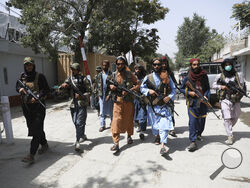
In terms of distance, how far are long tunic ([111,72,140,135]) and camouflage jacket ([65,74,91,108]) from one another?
603 mm

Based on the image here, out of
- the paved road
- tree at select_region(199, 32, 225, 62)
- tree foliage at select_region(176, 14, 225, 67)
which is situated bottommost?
the paved road

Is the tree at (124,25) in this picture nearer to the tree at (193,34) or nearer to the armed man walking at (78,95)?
the armed man walking at (78,95)

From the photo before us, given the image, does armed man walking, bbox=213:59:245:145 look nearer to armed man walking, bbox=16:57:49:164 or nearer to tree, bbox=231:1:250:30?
armed man walking, bbox=16:57:49:164

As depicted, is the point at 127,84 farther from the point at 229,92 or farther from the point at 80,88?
the point at 229,92

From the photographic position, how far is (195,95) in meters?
3.52

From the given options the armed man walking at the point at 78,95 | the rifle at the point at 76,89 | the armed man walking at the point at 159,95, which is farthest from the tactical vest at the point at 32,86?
the armed man walking at the point at 159,95

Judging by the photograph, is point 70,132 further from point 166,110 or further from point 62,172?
point 166,110

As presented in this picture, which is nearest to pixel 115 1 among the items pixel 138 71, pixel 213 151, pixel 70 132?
pixel 138 71

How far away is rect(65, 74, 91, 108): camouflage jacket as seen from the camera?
3.76 meters

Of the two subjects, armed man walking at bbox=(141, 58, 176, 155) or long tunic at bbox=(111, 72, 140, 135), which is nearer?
armed man walking at bbox=(141, 58, 176, 155)

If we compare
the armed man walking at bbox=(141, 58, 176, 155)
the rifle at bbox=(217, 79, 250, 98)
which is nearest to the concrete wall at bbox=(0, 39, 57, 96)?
the armed man walking at bbox=(141, 58, 176, 155)

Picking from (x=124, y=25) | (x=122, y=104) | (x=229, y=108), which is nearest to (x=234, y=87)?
(x=229, y=108)

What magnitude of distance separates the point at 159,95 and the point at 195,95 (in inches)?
25.6

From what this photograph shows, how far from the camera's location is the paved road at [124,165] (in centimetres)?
264
